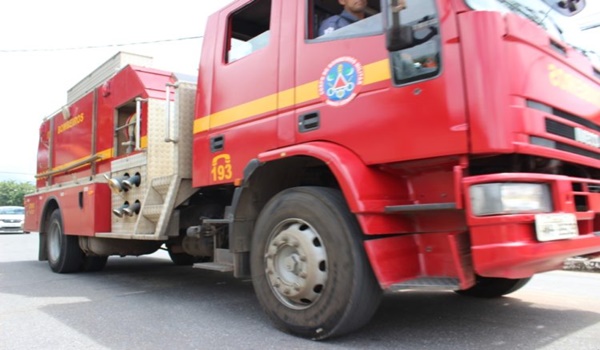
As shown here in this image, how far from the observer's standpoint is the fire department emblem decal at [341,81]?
3248 mm

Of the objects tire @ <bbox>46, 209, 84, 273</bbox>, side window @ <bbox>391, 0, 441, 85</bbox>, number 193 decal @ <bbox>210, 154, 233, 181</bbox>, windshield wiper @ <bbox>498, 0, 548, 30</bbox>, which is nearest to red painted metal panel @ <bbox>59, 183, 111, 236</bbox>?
tire @ <bbox>46, 209, 84, 273</bbox>

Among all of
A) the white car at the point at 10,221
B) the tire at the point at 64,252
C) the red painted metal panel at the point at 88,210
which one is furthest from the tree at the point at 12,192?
the red painted metal panel at the point at 88,210

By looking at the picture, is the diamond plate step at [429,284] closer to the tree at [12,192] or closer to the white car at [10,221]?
the white car at [10,221]

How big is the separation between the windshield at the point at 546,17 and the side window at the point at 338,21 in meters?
0.69

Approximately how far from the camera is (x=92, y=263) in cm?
758

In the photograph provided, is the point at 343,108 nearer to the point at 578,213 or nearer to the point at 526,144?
the point at 526,144

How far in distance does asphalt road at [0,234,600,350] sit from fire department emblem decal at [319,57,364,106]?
1668 millimetres

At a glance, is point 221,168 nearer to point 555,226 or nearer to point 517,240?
point 517,240

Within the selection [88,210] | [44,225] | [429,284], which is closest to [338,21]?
[429,284]

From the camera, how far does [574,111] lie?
10.1 feet

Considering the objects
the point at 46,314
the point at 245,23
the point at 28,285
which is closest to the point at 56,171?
the point at 28,285

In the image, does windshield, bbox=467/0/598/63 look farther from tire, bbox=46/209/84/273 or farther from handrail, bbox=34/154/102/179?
tire, bbox=46/209/84/273

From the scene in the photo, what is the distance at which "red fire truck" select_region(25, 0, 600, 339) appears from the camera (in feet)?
8.71

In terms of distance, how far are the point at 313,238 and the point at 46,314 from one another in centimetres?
286
